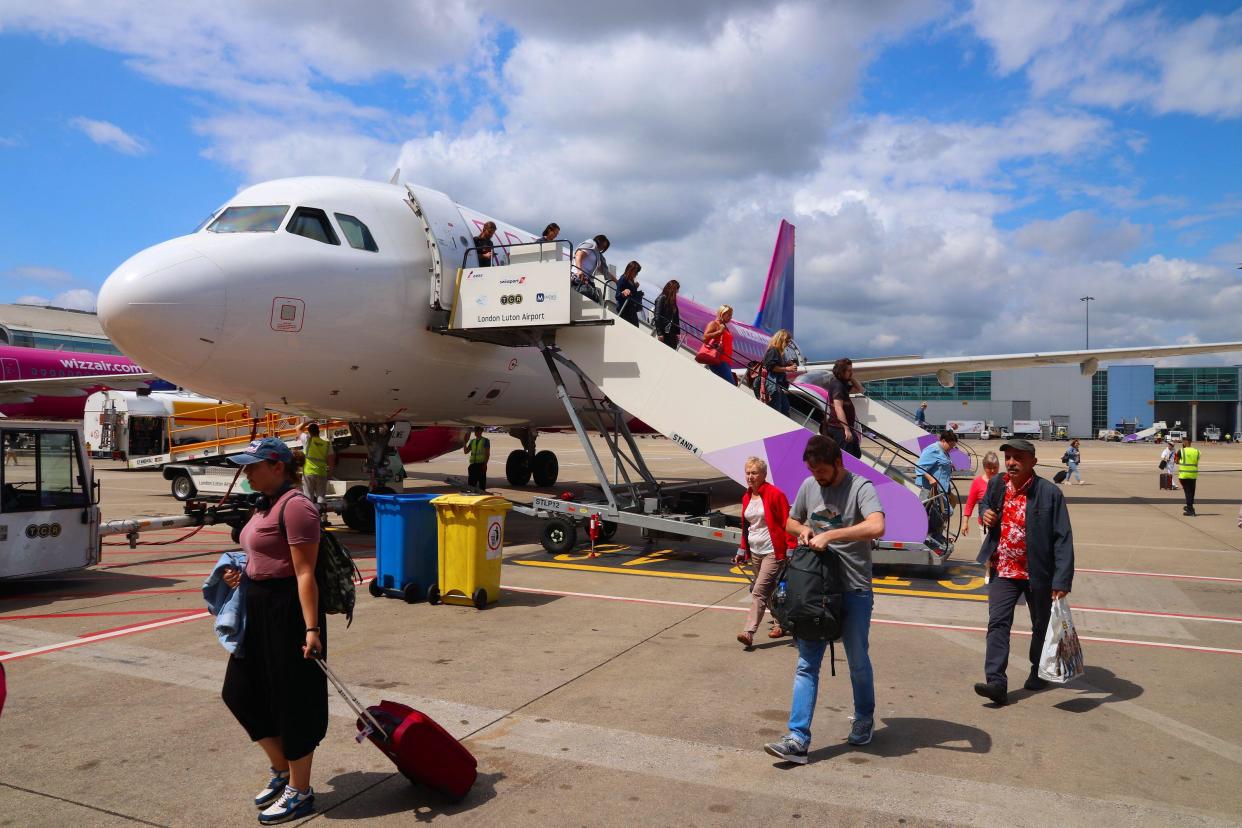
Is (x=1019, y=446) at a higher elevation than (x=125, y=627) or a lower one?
higher

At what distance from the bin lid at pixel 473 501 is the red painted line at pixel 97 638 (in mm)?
2231

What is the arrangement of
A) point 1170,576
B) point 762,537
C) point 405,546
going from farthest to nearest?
point 1170,576 < point 405,546 < point 762,537

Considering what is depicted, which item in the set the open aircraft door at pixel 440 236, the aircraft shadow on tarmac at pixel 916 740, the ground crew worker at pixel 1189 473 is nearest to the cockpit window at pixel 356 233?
the open aircraft door at pixel 440 236

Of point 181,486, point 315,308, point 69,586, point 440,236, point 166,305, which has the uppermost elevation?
point 440,236

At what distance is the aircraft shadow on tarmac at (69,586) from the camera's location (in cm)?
856

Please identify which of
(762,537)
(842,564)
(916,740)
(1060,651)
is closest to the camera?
(842,564)

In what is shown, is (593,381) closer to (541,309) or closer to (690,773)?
(541,309)

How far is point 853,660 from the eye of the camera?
4754 millimetres

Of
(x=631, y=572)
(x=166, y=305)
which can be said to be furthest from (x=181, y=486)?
(x=631, y=572)

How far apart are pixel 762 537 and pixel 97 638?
18.0ft

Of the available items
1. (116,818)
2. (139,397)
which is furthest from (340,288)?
(139,397)

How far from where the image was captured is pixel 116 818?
3.81 m

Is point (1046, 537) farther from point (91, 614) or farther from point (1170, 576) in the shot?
point (91, 614)

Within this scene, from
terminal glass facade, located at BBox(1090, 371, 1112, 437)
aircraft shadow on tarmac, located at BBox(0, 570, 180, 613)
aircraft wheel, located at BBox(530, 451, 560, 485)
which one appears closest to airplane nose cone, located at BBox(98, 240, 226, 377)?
aircraft shadow on tarmac, located at BBox(0, 570, 180, 613)
